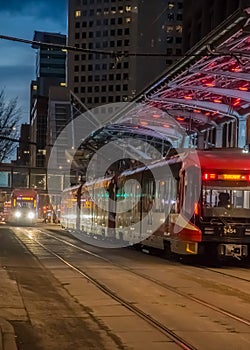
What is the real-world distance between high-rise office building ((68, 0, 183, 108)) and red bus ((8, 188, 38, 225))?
288ft

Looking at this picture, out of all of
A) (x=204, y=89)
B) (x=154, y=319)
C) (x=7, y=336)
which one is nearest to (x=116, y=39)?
(x=204, y=89)

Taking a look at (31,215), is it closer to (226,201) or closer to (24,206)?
(24,206)

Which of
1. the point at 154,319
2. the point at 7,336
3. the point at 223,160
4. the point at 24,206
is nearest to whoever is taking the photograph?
the point at 7,336

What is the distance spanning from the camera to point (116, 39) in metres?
168

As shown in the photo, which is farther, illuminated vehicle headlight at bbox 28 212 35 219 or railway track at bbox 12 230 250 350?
illuminated vehicle headlight at bbox 28 212 35 219

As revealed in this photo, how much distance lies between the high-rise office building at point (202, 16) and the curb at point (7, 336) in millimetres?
50687

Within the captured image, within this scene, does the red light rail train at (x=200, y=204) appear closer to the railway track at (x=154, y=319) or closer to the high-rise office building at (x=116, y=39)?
the railway track at (x=154, y=319)

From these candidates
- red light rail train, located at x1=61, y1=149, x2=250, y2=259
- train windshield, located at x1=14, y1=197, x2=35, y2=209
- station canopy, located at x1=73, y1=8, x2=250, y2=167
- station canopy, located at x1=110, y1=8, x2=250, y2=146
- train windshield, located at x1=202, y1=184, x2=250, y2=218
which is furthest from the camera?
train windshield, located at x1=14, y1=197, x2=35, y2=209

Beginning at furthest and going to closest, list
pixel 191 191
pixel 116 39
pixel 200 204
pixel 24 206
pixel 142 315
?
pixel 116 39 → pixel 24 206 → pixel 191 191 → pixel 200 204 → pixel 142 315

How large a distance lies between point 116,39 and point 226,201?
497ft

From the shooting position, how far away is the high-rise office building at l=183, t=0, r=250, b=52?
2404 inches

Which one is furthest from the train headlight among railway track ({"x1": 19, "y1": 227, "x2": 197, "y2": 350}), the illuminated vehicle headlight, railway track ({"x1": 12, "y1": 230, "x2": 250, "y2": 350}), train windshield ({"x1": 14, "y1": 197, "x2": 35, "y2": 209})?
railway track ({"x1": 19, "y1": 227, "x2": 197, "y2": 350})

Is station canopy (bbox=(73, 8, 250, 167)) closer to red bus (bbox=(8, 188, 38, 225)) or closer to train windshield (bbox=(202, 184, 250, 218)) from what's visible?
train windshield (bbox=(202, 184, 250, 218))

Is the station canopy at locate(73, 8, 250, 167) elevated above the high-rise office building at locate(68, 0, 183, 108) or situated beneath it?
situated beneath
